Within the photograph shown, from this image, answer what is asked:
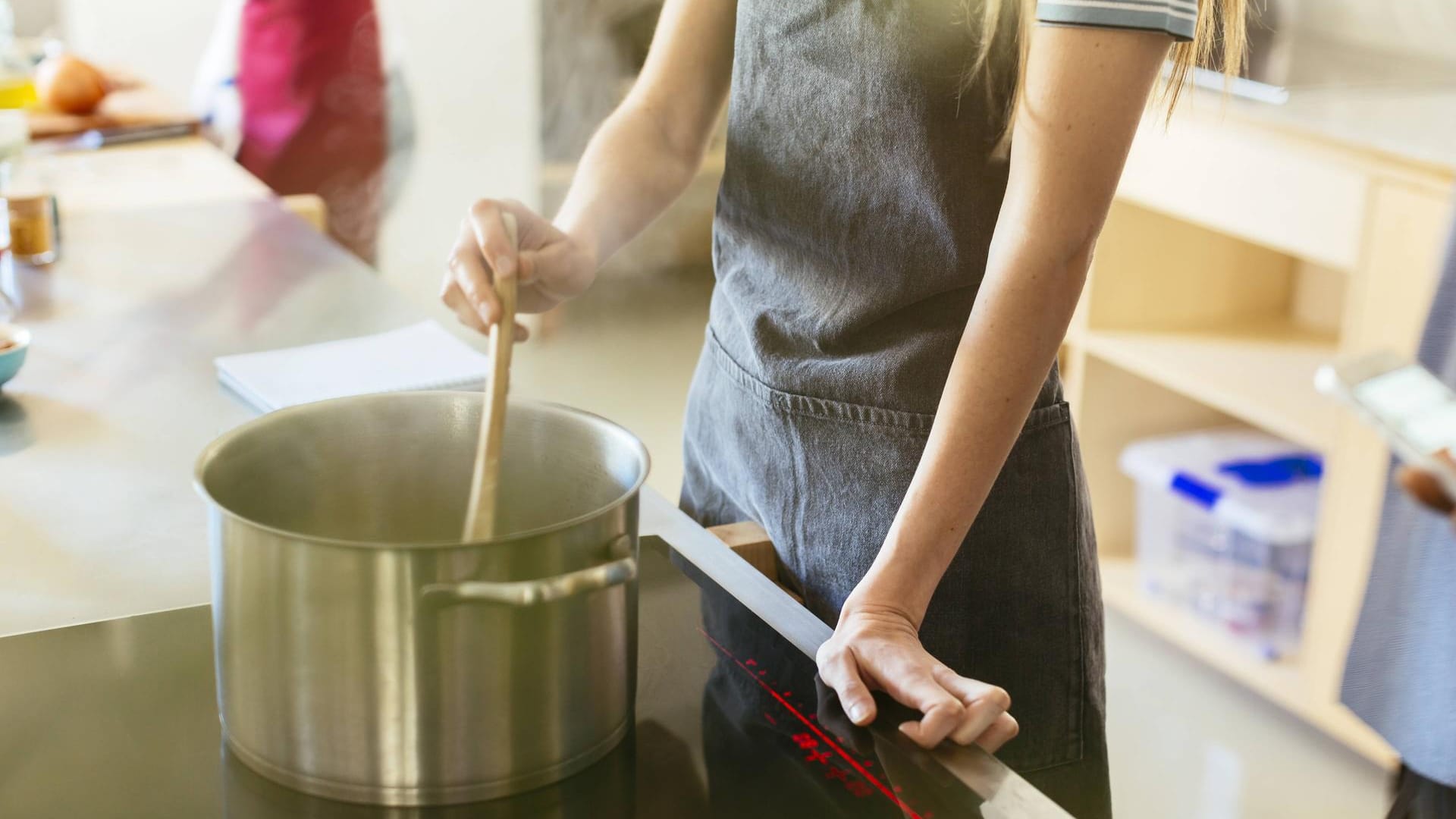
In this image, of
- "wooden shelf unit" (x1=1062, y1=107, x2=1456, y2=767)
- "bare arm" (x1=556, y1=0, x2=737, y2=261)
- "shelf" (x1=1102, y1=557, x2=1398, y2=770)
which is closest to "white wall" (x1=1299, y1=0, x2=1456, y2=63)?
"wooden shelf unit" (x1=1062, y1=107, x2=1456, y2=767)

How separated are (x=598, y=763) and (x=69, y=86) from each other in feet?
6.69

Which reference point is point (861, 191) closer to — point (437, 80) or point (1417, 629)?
point (1417, 629)

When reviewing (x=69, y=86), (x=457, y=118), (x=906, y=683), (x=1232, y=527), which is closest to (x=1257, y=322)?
(x=1232, y=527)

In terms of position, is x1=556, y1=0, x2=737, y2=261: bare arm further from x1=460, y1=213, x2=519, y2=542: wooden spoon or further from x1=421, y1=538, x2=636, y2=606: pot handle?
x1=421, y1=538, x2=636, y2=606: pot handle

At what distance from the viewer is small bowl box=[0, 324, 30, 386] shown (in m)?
1.26

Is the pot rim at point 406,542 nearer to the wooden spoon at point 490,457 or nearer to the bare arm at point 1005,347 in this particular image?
the wooden spoon at point 490,457

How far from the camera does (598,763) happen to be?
2.37 feet

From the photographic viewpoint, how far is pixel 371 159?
2873 millimetres

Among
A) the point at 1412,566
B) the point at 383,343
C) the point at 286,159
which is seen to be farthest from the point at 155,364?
the point at 286,159

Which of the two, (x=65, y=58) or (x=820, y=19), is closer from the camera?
(x=820, y=19)

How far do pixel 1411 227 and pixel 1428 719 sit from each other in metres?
0.71

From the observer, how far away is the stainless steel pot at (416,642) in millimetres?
622

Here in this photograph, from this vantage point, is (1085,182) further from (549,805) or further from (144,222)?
(144,222)

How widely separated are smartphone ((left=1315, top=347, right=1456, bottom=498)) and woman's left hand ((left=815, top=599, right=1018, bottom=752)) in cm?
23
